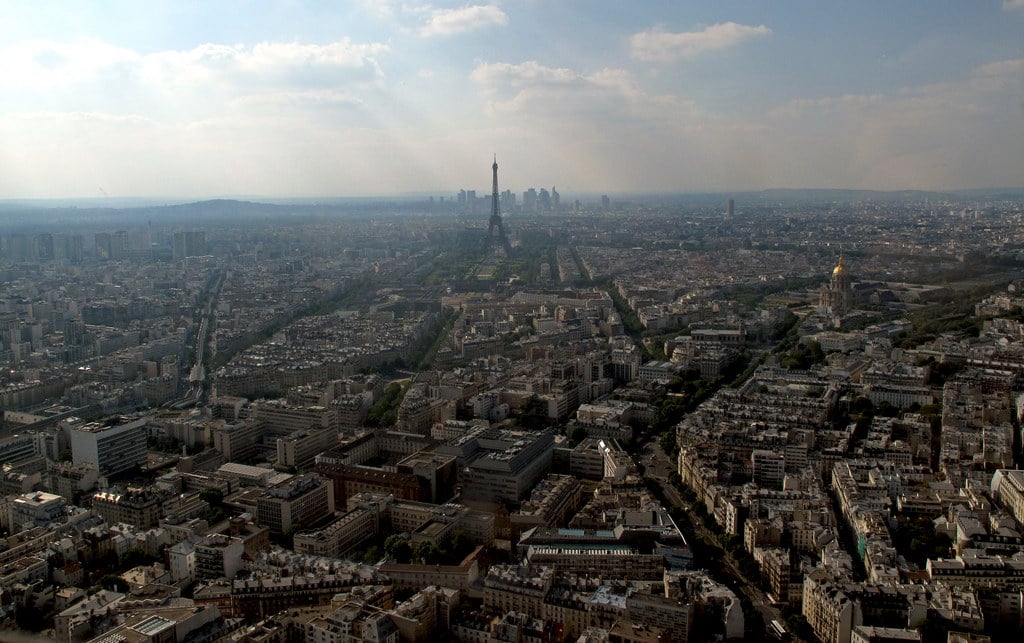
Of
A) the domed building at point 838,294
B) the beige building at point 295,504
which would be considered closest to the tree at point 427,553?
the beige building at point 295,504

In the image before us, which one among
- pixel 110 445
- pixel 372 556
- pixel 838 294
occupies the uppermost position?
pixel 838 294

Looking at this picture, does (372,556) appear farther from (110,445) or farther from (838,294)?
(838,294)

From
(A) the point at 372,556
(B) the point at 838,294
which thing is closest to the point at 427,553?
(A) the point at 372,556

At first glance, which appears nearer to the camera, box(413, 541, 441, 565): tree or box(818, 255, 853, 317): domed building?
box(413, 541, 441, 565): tree

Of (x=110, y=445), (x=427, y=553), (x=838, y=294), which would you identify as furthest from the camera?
(x=838, y=294)

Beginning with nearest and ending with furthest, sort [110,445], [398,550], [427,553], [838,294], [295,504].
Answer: [427,553], [398,550], [295,504], [110,445], [838,294]

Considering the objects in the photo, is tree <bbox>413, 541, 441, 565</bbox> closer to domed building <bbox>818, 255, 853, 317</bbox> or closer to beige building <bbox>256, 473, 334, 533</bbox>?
beige building <bbox>256, 473, 334, 533</bbox>

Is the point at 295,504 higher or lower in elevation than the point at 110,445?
lower

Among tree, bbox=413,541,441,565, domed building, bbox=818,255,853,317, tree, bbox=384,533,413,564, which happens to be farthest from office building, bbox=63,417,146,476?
domed building, bbox=818,255,853,317

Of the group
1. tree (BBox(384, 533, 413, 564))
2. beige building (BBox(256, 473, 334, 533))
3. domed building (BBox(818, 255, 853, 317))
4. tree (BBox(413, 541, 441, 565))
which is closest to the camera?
tree (BBox(413, 541, 441, 565))

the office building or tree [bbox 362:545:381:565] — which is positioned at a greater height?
the office building

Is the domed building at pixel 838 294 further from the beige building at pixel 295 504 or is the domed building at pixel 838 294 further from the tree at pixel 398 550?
the tree at pixel 398 550
